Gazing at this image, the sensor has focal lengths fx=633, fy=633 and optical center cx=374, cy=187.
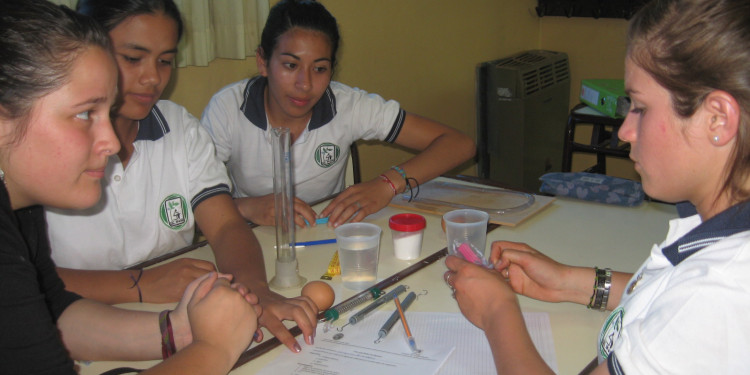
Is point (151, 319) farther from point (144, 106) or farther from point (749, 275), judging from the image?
point (749, 275)

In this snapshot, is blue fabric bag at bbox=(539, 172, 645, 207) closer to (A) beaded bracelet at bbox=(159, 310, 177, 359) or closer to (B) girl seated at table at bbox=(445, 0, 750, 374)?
(B) girl seated at table at bbox=(445, 0, 750, 374)

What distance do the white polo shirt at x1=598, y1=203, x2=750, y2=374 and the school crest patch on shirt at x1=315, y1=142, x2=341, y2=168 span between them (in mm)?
1402

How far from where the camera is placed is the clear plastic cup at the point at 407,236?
1407 millimetres

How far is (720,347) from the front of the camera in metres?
0.74

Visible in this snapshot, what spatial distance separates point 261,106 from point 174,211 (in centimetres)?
54

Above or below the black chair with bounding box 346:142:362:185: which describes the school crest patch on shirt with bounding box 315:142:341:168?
above

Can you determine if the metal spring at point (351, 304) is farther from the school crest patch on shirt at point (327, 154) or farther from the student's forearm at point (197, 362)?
the school crest patch on shirt at point (327, 154)

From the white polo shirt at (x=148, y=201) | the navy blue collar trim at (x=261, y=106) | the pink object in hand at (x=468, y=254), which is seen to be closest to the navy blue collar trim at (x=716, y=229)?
the pink object in hand at (x=468, y=254)

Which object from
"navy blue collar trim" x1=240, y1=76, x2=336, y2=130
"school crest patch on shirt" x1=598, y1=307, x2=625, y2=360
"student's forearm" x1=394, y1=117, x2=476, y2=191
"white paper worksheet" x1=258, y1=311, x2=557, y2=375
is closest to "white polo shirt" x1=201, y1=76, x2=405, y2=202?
"navy blue collar trim" x1=240, y1=76, x2=336, y2=130

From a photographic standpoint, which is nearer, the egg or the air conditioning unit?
→ the egg

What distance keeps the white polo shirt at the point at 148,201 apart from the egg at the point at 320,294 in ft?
1.67

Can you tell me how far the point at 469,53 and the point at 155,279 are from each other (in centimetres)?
275

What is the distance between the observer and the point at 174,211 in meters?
1.63

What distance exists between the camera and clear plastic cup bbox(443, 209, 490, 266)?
4.58 ft
